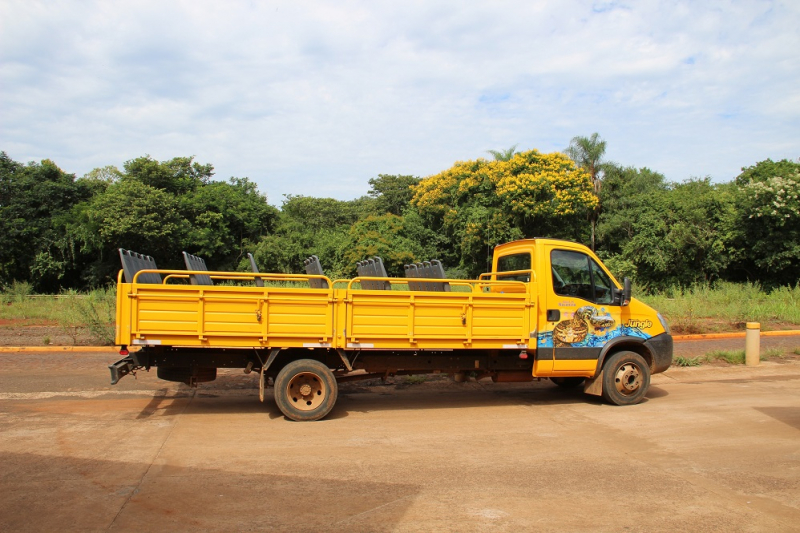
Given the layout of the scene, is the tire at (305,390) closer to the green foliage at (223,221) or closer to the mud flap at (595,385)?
the mud flap at (595,385)

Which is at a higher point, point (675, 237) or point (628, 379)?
point (675, 237)

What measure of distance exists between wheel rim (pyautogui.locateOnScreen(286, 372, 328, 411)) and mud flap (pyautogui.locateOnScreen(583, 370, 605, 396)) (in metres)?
3.91

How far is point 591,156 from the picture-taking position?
3662 cm

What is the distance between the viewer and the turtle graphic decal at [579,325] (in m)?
8.29

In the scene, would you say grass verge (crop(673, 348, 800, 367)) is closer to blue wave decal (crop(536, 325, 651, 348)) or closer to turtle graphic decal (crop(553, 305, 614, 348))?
blue wave decal (crop(536, 325, 651, 348))

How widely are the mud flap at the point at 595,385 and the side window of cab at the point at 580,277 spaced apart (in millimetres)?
1103

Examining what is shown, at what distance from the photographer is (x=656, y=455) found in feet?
20.6

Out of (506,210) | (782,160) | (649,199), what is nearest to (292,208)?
(506,210)

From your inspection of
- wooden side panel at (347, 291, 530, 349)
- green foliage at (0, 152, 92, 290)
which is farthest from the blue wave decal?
green foliage at (0, 152, 92, 290)

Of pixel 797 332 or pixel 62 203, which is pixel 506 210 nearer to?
pixel 797 332

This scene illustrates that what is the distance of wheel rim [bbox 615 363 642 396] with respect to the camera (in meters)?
8.59

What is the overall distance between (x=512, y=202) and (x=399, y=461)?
29186mm

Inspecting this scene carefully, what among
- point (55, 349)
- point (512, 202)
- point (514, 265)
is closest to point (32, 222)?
point (55, 349)

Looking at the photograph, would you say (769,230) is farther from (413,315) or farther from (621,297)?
(413,315)
